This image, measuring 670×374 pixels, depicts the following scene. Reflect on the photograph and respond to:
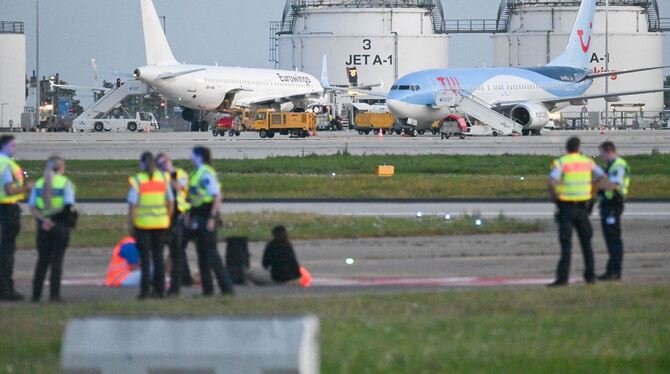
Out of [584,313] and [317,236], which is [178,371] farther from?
[317,236]

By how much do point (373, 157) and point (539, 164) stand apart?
5971 millimetres

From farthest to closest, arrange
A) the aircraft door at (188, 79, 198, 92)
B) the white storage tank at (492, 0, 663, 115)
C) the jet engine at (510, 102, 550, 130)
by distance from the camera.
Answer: the white storage tank at (492, 0, 663, 115), the aircraft door at (188, 79, 198, 92), the jet engine at (510, 102, 550, 130)

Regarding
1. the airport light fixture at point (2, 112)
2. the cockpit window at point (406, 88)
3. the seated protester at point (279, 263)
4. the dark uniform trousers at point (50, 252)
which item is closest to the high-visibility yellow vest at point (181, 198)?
the seated protester at point (279, 263)

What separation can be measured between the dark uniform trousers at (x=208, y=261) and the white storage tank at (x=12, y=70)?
98.3 metres

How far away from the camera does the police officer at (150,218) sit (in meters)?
15.6

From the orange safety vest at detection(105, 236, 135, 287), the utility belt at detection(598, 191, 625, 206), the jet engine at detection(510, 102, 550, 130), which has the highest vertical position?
the jet engine at detection(510, 102, 550, 130)

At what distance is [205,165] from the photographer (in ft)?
53.9

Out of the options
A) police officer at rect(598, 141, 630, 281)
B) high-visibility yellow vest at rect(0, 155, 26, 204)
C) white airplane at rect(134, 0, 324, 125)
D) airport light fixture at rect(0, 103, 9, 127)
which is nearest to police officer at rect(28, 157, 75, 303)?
high-visibility yellow vest at rect(0, 155, 26, 204)

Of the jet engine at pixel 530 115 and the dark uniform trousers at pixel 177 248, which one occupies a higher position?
the jet engine at pixel 530 115

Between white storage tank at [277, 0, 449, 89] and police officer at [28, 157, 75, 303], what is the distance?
297 feet

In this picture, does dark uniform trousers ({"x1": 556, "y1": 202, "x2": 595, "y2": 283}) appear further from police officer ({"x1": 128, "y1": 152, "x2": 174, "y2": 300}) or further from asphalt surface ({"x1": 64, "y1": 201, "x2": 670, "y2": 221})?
asphalt surface ({"x1": 64, "y1": 201, "x2": 670, "y2": 221})

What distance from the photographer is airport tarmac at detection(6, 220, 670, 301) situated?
16812mm

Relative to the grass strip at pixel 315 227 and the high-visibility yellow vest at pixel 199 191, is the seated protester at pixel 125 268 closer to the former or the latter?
the high-visibility yellow vest at pixel 199 191

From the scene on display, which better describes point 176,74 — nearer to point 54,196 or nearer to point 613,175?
point 613,175
